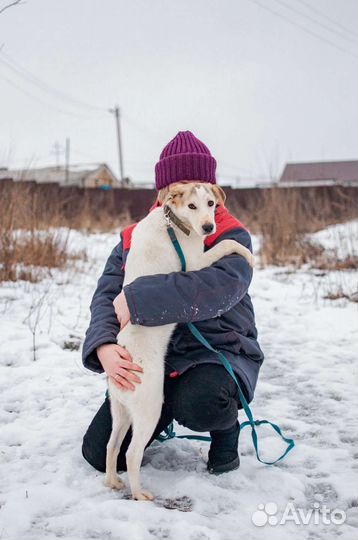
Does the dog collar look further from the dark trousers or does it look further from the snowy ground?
the snowy ground

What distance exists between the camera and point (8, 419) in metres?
2.82

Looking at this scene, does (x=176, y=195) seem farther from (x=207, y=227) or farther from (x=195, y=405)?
(x=195, y=405)

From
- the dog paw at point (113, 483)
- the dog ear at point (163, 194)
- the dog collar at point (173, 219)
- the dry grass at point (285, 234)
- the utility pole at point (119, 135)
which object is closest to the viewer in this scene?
the dog paw at point (113, 483)

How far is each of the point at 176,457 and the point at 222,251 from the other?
1016mm

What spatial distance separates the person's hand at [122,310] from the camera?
224cm

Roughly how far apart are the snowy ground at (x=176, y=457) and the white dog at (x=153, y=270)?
183mm

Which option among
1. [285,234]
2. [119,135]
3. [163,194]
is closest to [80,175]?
[119,135]

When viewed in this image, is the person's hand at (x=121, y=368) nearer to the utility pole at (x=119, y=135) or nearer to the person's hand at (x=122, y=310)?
the person's hand at (x=122, y=310)

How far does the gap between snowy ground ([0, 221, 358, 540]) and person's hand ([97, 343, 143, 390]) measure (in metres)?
0.45

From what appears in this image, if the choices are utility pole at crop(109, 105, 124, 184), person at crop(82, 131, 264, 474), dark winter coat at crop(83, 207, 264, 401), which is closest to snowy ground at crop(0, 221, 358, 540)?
person at crop(82, 131, 264, 474)

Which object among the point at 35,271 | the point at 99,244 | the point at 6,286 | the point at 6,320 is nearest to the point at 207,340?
the point at 6,320

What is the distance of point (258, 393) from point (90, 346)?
141cm

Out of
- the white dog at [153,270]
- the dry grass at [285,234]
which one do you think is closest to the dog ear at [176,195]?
the white dog at [153,270]

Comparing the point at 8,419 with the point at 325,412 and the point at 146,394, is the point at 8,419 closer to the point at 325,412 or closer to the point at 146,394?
the point at 146,394
